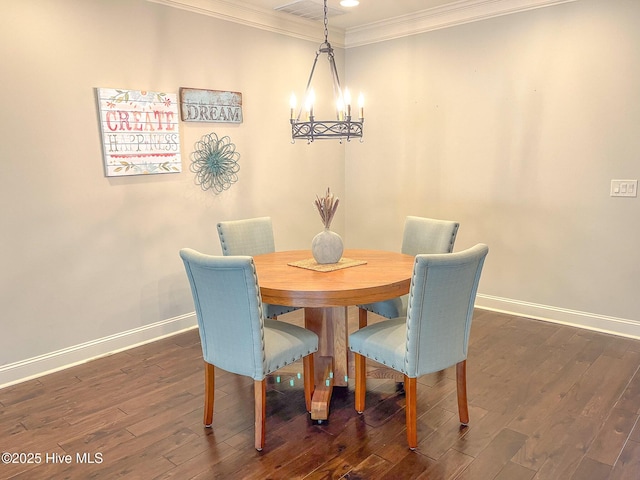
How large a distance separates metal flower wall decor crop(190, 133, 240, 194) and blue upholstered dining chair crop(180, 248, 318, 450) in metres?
1.66

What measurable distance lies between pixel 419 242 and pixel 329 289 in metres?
1.17

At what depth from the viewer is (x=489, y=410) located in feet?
8.02

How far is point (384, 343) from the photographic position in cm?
221

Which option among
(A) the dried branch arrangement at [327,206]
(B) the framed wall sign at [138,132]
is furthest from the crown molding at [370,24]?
(A) the dried branch arrangement at [327,206]

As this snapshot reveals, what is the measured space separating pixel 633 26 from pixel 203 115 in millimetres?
3068

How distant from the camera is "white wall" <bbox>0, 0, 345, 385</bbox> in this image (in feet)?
9.00

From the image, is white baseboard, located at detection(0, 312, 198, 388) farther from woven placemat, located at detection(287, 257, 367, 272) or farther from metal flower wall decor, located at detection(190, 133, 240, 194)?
woven placemat, located at detection(287, 257, 367, 272)

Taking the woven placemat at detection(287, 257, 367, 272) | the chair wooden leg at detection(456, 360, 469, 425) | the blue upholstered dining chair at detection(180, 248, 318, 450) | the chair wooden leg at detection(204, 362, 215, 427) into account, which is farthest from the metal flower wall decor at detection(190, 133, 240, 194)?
the chair wooden leg at detection(456, 360, 469, 425)

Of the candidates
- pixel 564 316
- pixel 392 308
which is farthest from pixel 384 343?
pixel 564 316

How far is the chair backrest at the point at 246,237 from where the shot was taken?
311 centimetres

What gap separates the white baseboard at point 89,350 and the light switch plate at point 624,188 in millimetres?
3296

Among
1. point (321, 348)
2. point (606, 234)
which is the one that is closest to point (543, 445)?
point (321, 348)

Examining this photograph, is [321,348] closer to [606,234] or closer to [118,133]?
[118,133]

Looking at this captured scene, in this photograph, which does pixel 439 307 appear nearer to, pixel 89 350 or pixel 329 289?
pixel 329 289
